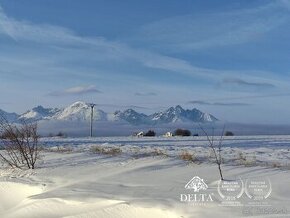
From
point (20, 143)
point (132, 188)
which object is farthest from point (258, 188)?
point (20, 143)

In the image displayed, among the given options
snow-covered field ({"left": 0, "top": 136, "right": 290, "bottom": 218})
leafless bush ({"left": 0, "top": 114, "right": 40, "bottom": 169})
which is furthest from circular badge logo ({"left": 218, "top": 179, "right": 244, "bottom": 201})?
leafless bush ({"left": 0, "top": 114, "right": 40, "bottom": 169})

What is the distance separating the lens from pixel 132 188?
10133mm

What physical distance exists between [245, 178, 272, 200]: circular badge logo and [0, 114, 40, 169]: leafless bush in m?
5.99

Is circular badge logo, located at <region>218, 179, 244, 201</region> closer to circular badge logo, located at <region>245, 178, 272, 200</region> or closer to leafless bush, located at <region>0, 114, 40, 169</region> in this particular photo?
circular badge logo, located at <region>245, 178, 272, 200</region>

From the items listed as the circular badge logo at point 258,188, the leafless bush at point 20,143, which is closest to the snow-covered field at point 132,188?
the circular badge logo at point 258,188

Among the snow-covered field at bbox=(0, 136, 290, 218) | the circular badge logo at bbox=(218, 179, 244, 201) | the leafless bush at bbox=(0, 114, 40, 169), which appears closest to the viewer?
the snow-covered field at bbox=(0, 136, 290, 218)

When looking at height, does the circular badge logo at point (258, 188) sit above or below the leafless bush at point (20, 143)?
below

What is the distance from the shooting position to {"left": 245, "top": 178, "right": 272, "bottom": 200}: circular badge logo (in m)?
8.86

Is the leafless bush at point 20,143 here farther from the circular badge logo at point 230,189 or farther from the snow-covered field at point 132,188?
the circular badge logo at point 230,189

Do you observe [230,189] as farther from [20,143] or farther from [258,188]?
[20,143]

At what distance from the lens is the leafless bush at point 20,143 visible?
45.3 ft

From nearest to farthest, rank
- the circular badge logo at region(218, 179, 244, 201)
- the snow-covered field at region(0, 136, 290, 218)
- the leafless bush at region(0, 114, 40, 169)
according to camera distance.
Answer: the snow-covered field at region(0, 136, 290, 218), the circular badge logo at region(218, 179, 244, 201), the leafless bush at region(0, 114, 40, 169)

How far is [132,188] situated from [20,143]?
5.37 meters

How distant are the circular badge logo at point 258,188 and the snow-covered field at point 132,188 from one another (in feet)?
0.21
